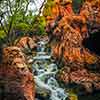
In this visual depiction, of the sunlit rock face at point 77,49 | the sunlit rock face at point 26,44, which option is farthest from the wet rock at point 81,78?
the sunlit rock face at point 26,44

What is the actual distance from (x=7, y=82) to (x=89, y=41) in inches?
773

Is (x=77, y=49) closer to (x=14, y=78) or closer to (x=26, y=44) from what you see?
(x=26, y=44)

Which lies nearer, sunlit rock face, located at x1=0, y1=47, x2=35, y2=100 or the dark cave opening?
sunlit rock face, located at x1=0, y1=47, x2=35, y2=100

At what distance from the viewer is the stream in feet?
70.1

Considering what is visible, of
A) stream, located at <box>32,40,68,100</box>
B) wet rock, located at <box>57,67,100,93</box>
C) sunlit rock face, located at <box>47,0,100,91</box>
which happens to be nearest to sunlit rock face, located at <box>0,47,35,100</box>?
stream, located at <box>32,40,68,100</box>

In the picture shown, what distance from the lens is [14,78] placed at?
1338 centimetres

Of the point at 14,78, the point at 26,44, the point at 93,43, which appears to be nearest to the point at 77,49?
the point at 93,43

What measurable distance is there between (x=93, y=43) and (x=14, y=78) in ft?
62.0

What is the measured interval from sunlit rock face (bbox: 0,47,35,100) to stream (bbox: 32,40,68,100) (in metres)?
5.12

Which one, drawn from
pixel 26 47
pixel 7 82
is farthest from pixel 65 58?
pixel 7 82

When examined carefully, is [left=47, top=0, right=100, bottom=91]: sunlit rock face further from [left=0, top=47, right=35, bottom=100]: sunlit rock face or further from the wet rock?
[left=0, top=47, right=35, bottom=100]: sunlit rock face

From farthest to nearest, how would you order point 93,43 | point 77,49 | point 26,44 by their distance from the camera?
1. point 26,44
2. point 93,43
3. point 77,49

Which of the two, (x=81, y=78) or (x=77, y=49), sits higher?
(x=77, y=49)

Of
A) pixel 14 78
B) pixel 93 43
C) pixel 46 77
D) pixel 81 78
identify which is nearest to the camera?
pixel 14 78
